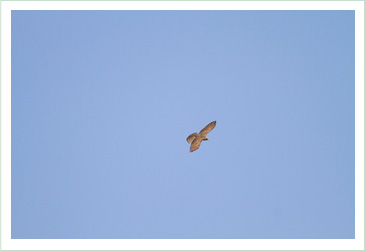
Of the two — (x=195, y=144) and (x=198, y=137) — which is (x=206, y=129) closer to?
(x=198, y=137)

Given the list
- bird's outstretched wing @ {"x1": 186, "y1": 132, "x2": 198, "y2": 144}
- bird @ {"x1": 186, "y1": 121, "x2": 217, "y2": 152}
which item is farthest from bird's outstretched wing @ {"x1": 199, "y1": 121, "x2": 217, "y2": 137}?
bird's outstretched wing @ {"x1": 186, "y1": 132, "x2": 198, "y2": 144}

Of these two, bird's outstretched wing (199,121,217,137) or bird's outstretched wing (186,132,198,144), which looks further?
bird's outstretched wing (199,121,217,137)

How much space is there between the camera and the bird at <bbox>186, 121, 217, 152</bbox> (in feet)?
75.2

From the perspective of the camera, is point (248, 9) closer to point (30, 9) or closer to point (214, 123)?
point (214, 123)

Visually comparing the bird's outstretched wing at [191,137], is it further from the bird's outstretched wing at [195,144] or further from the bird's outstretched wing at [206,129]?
the bird's outstretched wing at [206,129]

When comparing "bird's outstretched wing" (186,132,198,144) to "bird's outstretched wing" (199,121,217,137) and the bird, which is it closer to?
the bird

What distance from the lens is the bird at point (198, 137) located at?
22922mm

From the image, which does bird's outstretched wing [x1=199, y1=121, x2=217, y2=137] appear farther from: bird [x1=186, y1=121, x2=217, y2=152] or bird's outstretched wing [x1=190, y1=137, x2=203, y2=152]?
bird's outstretched wing [x1=190, y1=137, x2=203, y2=152]

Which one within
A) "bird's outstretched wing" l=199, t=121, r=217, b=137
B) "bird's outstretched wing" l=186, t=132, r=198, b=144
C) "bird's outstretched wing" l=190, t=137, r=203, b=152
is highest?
"bird's outstretched wing" l=199, t=121, r=217, b=137

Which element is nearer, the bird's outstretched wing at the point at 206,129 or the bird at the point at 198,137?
the bird at the point at 198,137

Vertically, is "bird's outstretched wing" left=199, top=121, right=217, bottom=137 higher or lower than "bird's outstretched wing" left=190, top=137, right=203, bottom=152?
higher

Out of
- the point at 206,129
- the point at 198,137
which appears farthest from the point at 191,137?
the point at 206,129

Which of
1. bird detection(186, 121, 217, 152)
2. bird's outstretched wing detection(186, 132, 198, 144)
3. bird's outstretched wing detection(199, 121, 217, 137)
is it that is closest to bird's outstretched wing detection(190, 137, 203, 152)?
bird detection(186, 121, 217, 152)

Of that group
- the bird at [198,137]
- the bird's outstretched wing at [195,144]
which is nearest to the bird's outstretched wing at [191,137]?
→ the bird at [198,137]
